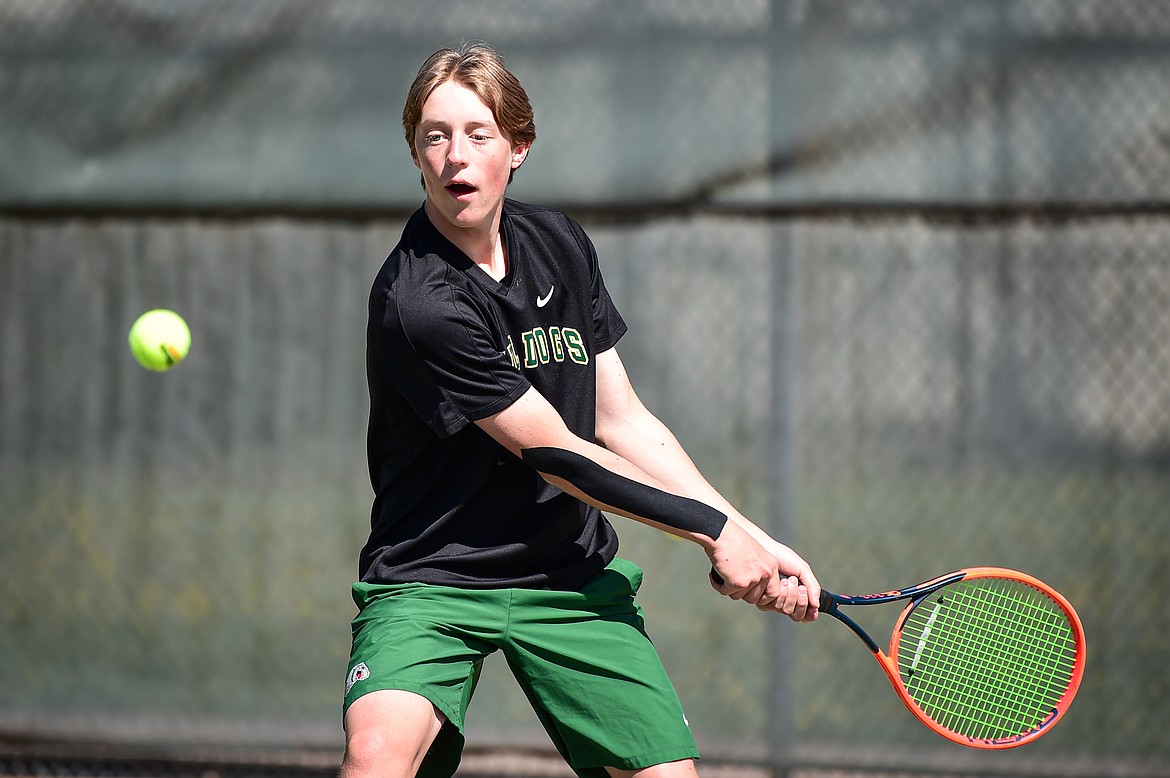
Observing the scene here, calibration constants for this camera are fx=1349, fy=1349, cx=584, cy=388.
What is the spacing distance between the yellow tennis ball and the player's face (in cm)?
121

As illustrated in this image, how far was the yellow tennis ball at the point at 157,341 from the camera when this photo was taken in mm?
3572

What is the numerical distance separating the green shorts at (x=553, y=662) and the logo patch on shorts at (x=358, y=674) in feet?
0.14

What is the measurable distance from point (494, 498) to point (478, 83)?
84 centimetres

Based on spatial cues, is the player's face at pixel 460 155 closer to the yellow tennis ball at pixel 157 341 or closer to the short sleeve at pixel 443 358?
the short sleeve at pixel 443 358

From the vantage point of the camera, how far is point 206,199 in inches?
188

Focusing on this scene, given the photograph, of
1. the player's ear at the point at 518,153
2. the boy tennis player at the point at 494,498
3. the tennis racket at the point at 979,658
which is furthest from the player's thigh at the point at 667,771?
the player's ear at the point at 518,153

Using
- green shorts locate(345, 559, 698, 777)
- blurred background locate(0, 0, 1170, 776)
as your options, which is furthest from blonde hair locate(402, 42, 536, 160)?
blurred background locate(0, 0, 1170, 776)

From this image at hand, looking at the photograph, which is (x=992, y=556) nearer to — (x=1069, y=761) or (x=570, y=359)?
(x=1069, y=761)

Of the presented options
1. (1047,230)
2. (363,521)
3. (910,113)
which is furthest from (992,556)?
(363,521)

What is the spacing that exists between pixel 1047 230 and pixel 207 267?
114 inches

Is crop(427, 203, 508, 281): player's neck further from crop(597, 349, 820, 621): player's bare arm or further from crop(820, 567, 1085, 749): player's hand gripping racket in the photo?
crop(820, 567, 1085, 749): player's hand gripping racket

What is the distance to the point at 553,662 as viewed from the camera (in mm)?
2766

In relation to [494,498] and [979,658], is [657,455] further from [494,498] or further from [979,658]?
[979,658]

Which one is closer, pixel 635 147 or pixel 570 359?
pixel 570 359
